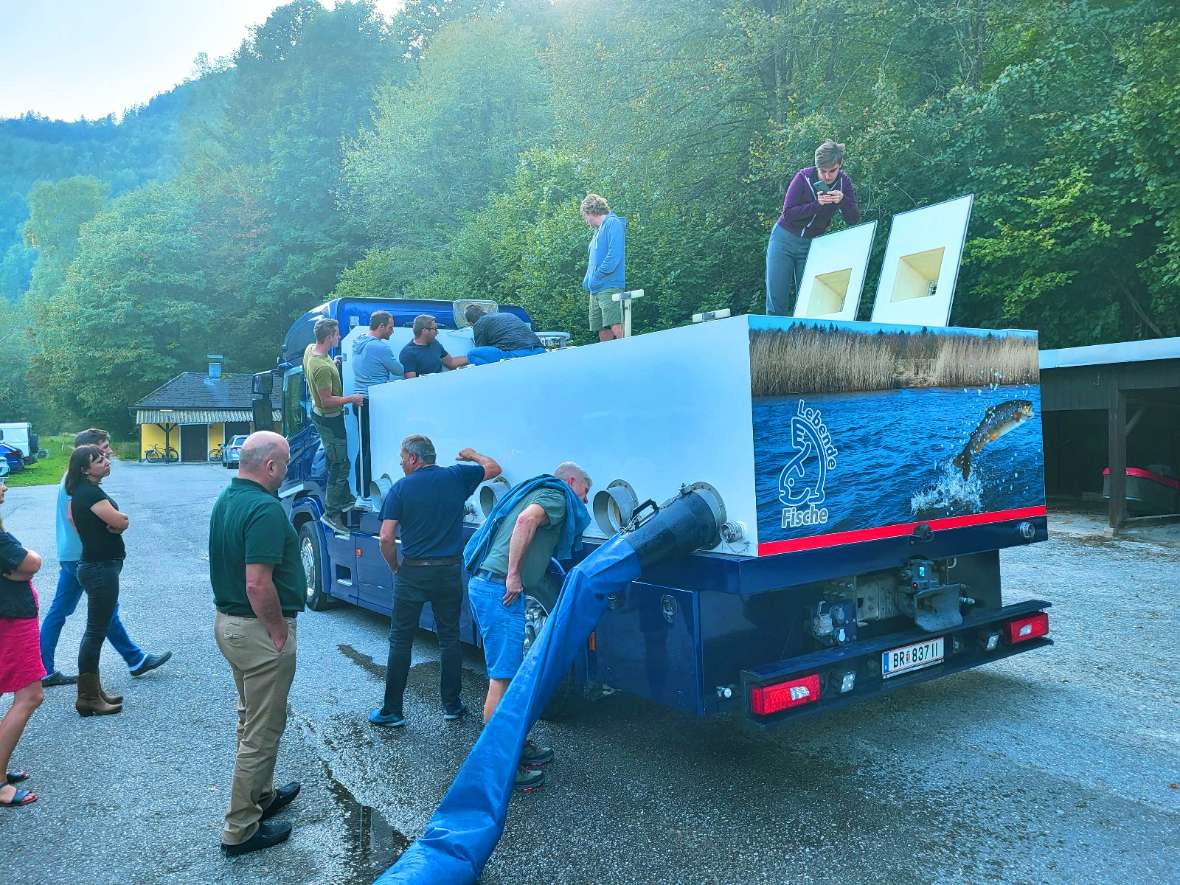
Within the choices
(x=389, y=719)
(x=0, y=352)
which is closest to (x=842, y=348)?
(x=389, y=719)

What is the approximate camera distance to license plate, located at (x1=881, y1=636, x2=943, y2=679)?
4.13 m

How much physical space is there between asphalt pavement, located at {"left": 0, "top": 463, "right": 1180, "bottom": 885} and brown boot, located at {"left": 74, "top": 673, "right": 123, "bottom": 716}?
0.26 feet

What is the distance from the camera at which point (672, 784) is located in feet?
13.6

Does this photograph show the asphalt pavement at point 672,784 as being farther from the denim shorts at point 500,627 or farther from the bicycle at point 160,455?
the bicycle at point 160,455

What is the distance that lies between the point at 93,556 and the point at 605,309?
406 centimetres

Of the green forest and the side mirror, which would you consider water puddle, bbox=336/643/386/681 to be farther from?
the green forest

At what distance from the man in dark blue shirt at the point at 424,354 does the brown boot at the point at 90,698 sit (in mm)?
3086

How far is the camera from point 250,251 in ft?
161

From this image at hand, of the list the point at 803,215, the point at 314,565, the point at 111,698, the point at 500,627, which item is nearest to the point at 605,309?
the point at 803,215

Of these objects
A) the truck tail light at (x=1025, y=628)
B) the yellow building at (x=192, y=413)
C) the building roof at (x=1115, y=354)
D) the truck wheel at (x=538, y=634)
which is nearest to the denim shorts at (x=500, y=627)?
the truck wheel at (x=538, y=634)

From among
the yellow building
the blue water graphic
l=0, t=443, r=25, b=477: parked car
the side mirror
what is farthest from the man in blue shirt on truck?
the yellow building

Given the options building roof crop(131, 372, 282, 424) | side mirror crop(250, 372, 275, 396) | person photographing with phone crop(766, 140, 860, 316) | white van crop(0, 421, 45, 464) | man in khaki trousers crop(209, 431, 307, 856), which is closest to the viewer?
man in khaki trousers crop(209, 431, 307, 856)

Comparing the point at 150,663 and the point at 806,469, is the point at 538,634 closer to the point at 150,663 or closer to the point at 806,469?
the point at 806,469

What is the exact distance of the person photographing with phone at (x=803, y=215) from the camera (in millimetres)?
5797
